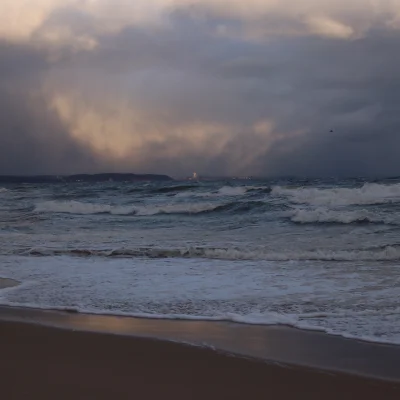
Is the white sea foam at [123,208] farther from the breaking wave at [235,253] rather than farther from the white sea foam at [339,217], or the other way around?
the breaking wave at [235,253]

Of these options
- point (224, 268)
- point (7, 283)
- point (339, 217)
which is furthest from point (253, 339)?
point (339, 217)

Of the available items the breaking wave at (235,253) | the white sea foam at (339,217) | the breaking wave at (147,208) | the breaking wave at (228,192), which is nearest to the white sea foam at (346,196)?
the breaking wave at (228,192)

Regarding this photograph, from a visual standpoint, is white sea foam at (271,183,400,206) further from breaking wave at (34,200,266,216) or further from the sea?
the sea

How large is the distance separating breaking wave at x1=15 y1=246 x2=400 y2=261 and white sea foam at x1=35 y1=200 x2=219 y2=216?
10843 millimetres

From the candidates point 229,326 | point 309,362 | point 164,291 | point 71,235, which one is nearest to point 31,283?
point 164,291

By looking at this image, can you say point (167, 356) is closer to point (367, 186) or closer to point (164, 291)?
point (164, 291)

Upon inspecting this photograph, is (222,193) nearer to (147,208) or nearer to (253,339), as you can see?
(147,208)

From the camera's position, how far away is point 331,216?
16844 millimetres

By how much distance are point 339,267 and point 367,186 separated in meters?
21.1

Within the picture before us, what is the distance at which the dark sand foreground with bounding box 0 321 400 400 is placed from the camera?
3.69m

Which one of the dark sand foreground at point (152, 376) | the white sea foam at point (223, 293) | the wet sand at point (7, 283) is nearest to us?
the dark sand foreground at point (152, 376)

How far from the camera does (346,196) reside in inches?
995

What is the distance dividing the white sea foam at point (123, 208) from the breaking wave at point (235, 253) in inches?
427

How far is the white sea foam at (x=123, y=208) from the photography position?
903 inches
